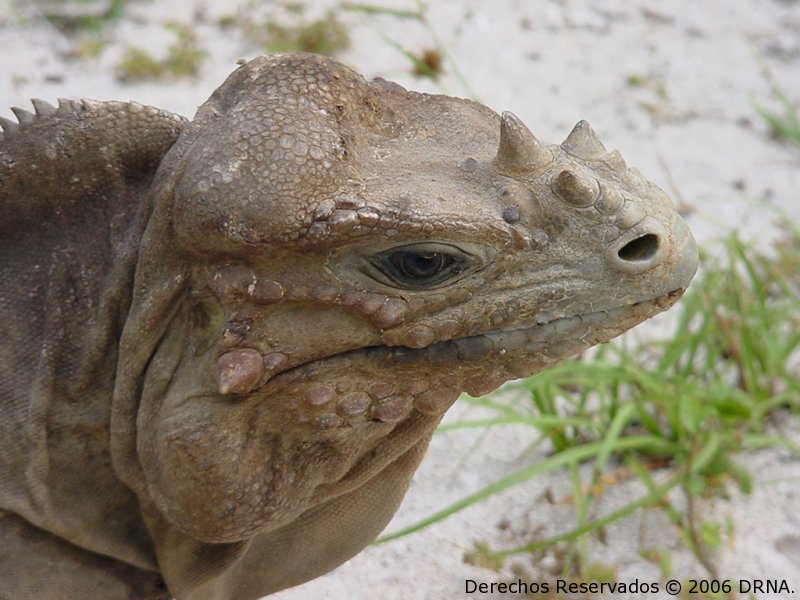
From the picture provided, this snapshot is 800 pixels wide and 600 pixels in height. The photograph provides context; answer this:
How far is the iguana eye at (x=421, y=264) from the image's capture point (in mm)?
2309

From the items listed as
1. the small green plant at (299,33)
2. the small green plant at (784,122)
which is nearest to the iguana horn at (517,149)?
the small green plant at (784,122)

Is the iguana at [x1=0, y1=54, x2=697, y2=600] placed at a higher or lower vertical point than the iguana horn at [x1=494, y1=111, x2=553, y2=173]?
lower

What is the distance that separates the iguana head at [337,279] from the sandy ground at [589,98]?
6.67 feet

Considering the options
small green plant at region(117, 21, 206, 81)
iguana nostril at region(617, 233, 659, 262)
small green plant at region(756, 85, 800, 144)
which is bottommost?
iguana nostril at region(617, 233, 659, 262)

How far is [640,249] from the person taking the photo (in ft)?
7.64

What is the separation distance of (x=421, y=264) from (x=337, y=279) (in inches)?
7.1

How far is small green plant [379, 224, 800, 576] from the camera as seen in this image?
4340 mm

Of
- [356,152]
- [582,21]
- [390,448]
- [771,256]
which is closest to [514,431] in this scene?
[771,256]

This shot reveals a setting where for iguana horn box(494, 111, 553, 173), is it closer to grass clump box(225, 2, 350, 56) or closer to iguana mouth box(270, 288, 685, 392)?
iguana mouth box(270, 288, 685, 392)

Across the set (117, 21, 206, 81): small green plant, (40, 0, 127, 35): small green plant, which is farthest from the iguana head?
(40, 0, 127, 35): small green plant

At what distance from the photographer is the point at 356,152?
2420mm

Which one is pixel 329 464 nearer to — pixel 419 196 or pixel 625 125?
pixel 419 196

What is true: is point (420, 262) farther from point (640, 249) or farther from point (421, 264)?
point (640, 249)

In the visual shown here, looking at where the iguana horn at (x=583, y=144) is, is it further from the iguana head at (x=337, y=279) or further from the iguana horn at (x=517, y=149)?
the iguana horn at (x=517, y=149)
